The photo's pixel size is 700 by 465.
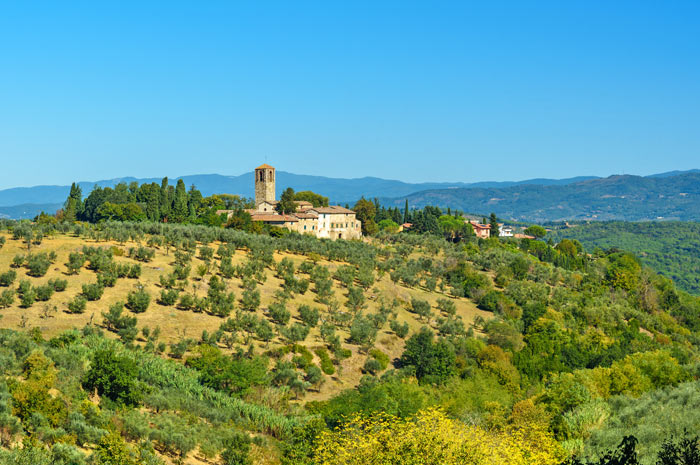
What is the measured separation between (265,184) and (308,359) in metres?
80.8

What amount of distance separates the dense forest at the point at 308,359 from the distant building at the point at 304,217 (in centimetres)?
1722

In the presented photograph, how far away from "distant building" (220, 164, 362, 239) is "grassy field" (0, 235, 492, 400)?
1400 inches

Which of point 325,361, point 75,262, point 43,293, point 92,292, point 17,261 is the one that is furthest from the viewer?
point 75,262

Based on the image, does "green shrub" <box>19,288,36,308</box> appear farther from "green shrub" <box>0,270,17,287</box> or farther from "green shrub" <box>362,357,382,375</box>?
"green shrub" <box>362,357,382,375</box>

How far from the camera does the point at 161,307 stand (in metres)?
51.4

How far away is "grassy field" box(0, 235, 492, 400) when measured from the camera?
4456 centimetres

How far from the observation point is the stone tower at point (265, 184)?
12488cm

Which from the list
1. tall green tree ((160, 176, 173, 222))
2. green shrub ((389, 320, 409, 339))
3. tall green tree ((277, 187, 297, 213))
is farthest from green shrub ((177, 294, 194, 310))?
tall green tree ((277, 187, 297, 213))

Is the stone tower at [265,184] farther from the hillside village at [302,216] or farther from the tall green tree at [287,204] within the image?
the tall green tree at [287,204]

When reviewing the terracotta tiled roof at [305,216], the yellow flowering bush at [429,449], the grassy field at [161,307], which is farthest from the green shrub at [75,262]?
the terracotta tiled roof at [305,216]

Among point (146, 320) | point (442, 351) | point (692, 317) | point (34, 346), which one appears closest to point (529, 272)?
point (692, 317)

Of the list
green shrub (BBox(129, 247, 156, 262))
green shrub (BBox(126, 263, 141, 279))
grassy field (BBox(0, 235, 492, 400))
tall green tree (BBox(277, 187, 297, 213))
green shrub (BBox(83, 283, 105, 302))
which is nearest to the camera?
grassy field (BBox(0, 235, 492, 400))

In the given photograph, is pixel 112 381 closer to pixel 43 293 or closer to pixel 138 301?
pixel 138 301

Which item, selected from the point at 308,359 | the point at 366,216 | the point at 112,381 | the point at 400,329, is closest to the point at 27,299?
the point at 112,381
